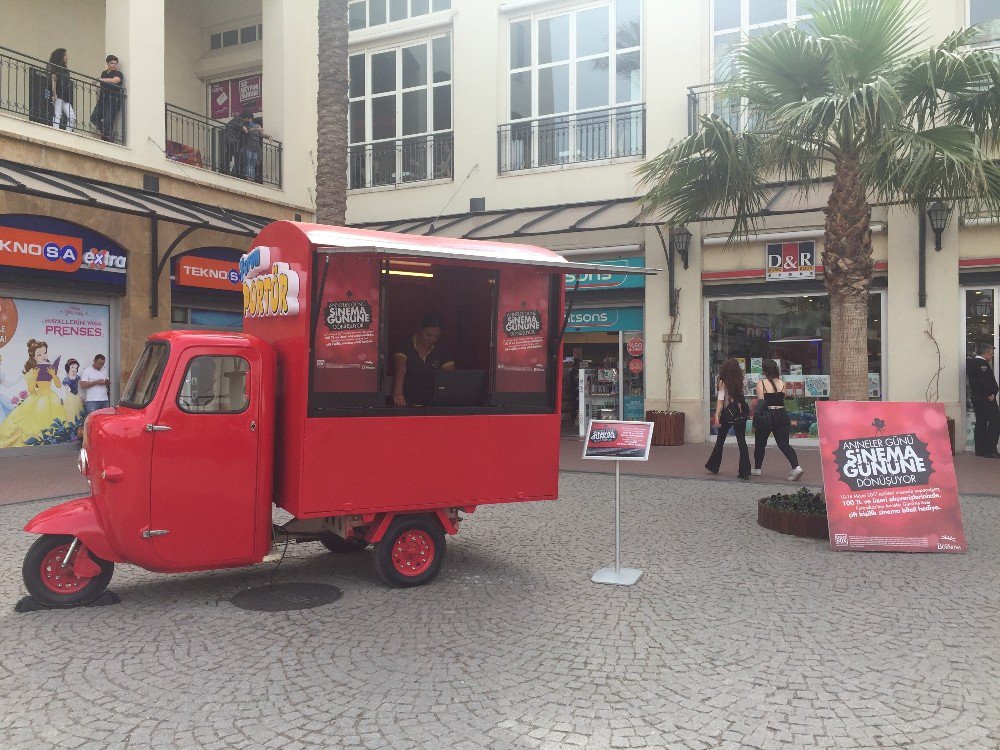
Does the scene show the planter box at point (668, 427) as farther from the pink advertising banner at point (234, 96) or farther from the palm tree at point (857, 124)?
the pink advertising banner at point (234, 96)

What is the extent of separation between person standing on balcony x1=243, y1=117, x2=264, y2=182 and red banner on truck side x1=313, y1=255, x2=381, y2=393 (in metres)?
13.2

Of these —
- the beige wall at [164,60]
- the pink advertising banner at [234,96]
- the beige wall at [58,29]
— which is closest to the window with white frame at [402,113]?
the beige wall at [164,60]

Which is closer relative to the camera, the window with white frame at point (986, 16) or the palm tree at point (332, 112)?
the palm tree at point (332, 112)

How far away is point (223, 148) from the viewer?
1788 cm

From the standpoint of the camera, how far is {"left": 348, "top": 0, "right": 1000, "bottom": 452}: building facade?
13734 mm

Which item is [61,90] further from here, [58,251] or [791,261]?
[791,261]

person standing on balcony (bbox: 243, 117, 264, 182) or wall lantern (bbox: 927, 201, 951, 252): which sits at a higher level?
person standing on balcony (bbox: 243, 117, 264, 182)

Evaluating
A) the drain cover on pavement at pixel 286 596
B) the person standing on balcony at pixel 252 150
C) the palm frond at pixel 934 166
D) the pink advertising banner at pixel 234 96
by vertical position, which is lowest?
the drain cover on pavement at pixel 286 596

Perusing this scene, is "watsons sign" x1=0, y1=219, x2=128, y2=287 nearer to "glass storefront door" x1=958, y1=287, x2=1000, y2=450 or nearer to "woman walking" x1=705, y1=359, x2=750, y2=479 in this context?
"woman walking" x1=705, y1=359, x2=750, y2=479

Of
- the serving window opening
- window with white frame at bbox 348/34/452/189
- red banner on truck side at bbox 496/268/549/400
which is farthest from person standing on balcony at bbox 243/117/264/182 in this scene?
red banner on truck side at bbox 496/268/549/400

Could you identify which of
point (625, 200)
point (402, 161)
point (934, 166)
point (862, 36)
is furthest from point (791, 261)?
point (402, 161)

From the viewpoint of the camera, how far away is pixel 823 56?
24.7 ft

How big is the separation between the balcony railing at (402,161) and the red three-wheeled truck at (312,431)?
1271 centimetres

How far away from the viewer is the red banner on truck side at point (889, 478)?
672cm
